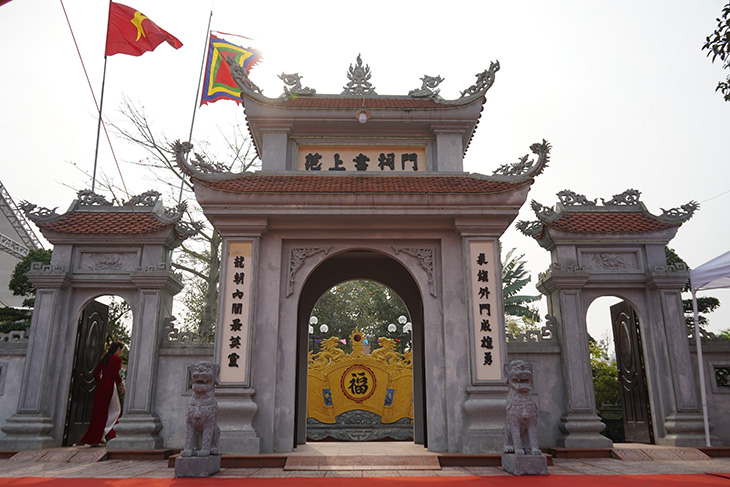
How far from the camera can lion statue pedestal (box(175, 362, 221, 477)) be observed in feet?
18.9

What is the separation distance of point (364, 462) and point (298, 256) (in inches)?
124

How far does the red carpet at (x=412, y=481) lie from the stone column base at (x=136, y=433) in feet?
6.97

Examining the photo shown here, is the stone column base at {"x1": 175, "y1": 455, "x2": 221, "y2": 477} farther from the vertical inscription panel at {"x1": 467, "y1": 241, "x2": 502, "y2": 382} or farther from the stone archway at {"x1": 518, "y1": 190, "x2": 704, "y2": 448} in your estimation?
the stone archway at {"x1": 518, "y1": 190, "x2": 704, "y2": 448}

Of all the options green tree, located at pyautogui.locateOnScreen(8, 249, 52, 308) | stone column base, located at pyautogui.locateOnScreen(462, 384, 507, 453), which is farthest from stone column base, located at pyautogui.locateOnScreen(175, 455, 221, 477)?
green tree, located at pyautogui.locateOnScreen(8, 249, 52, 308)

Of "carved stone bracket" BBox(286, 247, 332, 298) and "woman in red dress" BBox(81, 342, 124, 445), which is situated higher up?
"carved stone bracket" BBox(286, 247, 332, 298)

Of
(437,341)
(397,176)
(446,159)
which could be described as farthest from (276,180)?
(437,341)

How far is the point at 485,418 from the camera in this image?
7039mm

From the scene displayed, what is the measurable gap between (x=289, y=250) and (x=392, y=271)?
261 cm

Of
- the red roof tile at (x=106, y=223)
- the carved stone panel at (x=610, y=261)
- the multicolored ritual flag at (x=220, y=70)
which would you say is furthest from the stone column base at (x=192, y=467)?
the multicolored ritual flag at (x=220, y=70)

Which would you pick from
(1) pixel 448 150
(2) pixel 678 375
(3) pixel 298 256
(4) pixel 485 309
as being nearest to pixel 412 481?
(4) pixel 485 309

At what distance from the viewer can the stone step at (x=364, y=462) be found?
627 centimetres

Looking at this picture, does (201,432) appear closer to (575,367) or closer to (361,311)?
(575,367)

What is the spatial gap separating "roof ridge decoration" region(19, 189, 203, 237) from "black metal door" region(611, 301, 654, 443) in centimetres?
833

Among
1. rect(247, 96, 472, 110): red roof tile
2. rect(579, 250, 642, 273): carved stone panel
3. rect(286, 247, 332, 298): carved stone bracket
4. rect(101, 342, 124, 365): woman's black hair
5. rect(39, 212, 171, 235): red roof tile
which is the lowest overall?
rect(101, 342, 124, 365): woman's black hair
